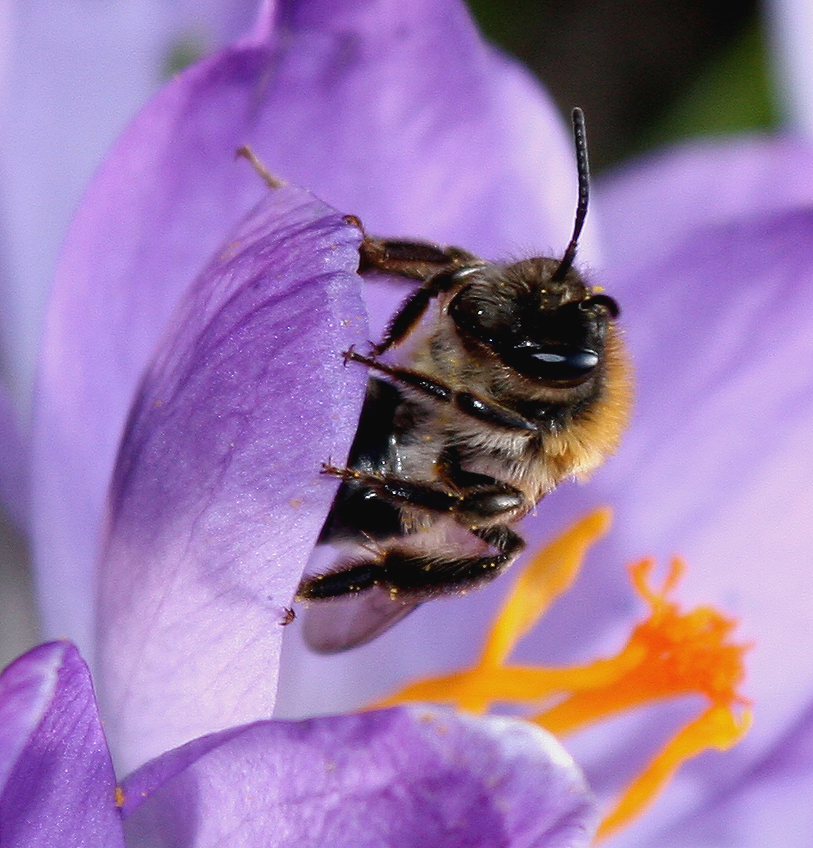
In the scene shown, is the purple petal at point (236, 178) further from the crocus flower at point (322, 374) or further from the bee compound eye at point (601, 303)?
the bee compound eye at point (601, 303)

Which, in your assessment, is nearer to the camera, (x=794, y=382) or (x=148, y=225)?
(x=148, y=225)

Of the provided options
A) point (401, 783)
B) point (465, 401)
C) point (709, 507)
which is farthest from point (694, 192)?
point (401, 783)

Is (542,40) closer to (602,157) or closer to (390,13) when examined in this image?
(602,157)

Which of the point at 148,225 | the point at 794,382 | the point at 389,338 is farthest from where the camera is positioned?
the point at 794,382

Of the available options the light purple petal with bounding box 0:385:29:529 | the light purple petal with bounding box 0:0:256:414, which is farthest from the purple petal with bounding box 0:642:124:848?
the light purple petal with bounding box 0:0:256:414

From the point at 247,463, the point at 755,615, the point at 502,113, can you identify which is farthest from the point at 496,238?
the point at 247,463

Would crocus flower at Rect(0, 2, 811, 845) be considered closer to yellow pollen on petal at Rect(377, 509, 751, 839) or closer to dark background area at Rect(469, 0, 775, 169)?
yellow pollen on petal at Rect(377, 509, 751, 839)

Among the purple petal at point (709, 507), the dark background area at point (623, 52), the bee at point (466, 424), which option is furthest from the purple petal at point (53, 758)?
the dark background area at point (623, 52)
